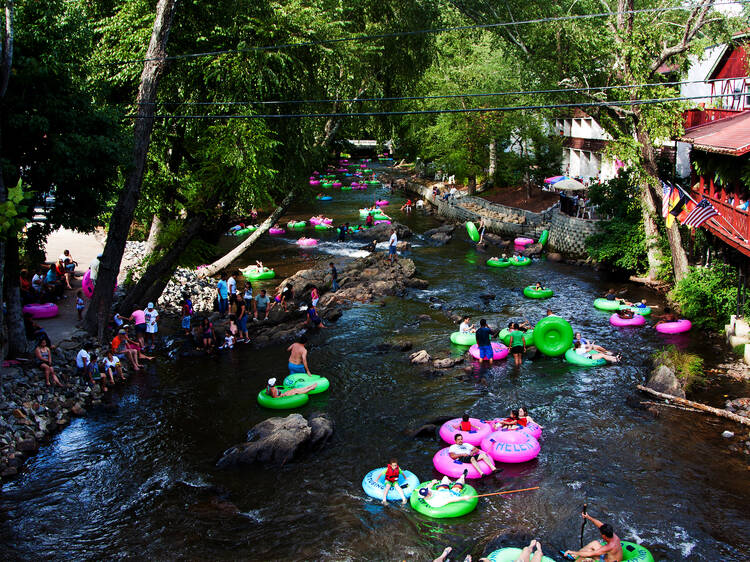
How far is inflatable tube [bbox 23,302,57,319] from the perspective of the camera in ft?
72.6

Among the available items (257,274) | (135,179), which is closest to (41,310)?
(135,179)

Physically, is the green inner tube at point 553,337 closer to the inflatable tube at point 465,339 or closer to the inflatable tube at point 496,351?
the inflatable tube at point 496,351

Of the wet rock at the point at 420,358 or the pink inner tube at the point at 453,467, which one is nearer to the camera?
the pink inner tube at the point at 453,467

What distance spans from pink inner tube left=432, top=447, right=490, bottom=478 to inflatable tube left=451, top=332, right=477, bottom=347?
772cm

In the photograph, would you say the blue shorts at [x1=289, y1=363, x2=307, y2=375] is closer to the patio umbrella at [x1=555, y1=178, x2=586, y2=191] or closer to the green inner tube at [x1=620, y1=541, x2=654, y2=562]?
the green inner tube at [x1=620, y1=541, x2=654, y2=562]

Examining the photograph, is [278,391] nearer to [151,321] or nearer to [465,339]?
[151,321]

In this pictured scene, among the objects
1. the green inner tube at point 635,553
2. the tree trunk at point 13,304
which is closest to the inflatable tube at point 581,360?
the green inner tube at point 635,553

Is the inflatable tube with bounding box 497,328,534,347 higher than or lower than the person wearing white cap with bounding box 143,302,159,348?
lower

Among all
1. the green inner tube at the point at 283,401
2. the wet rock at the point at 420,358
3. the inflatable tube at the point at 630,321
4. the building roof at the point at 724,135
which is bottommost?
the green inner tube at the point at 283,401

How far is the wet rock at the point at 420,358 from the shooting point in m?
20.4

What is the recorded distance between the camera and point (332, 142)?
33.3 m

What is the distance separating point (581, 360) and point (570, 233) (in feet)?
53.7

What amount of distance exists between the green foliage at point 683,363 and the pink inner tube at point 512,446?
6.00 meters

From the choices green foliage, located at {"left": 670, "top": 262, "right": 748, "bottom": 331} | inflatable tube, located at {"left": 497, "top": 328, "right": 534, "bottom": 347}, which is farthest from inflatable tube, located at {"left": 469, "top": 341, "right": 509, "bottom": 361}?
green foliage, located at {"left": 670, "top": 262, "right": 748, "bottom": 331}
